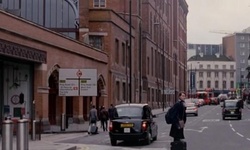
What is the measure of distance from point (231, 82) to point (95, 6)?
451ft

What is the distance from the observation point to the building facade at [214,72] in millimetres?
192375

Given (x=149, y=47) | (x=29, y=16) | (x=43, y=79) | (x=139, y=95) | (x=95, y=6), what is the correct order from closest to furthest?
(x=43, y=79) < (x=29, y=16) < (x=95, y=6) < (x=139, y=95) < (x=149, y=47)

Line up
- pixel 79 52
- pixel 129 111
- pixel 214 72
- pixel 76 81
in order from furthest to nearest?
pixel 214 72, pixel 79 52, pixel 76 81, pixel 129 111

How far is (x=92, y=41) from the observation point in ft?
194

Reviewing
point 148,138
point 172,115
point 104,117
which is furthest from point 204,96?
point 172,115

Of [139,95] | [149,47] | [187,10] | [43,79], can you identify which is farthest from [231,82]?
[43,79]

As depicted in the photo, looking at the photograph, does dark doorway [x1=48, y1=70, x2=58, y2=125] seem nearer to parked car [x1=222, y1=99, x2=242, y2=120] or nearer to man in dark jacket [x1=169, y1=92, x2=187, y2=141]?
parked car [x1=222, y1=99, x2=242, y2=120]

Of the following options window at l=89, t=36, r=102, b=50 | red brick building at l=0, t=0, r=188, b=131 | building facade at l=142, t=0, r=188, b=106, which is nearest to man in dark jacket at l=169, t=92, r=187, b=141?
red brick building at l=0, t=0, r=188, b=131

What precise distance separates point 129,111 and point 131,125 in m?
1.10

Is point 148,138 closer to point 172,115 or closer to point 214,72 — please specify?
point 172,115

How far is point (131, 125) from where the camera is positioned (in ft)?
82.4

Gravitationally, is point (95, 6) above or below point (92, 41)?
above

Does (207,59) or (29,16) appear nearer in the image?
(29,16)

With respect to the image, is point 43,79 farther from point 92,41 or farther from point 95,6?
point 95,6
